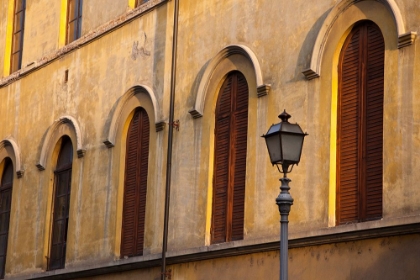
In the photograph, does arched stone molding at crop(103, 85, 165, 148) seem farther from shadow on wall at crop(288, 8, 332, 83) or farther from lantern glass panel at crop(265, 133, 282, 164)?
lantern glass panel at crop(265, 133, 282, 164)

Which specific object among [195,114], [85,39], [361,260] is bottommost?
[361,260]

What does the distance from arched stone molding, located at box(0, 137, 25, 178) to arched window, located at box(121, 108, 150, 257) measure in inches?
174

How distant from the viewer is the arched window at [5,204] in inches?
949

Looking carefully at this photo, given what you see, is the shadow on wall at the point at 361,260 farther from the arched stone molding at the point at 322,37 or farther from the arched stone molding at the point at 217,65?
the arched stone molding at the point at 217,65

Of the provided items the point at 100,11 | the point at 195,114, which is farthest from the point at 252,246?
the point at 100,11

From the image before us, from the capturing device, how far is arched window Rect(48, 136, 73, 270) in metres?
21.8

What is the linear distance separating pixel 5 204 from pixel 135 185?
19.1ft

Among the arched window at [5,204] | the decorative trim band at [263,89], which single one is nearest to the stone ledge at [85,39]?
the arched window at [5,204]

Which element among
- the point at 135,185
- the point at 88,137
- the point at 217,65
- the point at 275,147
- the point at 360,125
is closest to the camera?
the point at 275,147

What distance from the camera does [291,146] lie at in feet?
39.0

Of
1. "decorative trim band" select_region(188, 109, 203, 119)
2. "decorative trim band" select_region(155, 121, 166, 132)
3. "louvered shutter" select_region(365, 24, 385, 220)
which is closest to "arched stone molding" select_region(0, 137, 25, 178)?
"decorative trim band" select_region(155, 121, 166, 132)

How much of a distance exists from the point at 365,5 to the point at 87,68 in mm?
8409

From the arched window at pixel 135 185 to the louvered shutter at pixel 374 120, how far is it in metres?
5.87

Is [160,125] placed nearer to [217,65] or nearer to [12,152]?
[217,65]
